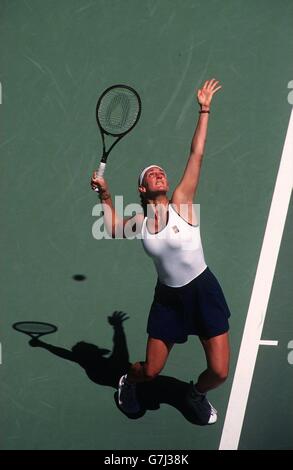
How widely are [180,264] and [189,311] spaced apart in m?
0.44

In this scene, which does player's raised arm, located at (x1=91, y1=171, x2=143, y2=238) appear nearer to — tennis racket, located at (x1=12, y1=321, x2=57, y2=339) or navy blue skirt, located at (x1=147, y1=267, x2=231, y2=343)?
navy blue skirt, located at (x1=147, y1=267, x2=231, y2=343)

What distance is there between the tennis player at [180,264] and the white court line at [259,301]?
2.36 ft

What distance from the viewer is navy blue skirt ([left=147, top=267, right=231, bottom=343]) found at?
14.0ft

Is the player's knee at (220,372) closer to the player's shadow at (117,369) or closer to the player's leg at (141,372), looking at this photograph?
the player's leg at (141,372)

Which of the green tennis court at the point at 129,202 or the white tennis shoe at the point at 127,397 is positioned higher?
the green tennis court at the point at 129,202

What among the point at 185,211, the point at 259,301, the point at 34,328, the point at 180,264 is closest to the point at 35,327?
the point at 34,328

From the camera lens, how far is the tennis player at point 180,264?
4.15m

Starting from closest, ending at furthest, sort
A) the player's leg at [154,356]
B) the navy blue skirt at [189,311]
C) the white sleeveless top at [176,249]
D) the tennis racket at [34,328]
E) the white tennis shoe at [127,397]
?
the white sleeveless top at [176,249], the navy blue skirt at [189,311], the player's leg at [154,356], the white tennis shoe at [127,397], the tennis racket at [34,328]

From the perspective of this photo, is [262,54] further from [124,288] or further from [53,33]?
[124,288]

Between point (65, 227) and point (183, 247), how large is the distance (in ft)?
6.70

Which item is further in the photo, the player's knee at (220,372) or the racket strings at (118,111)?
the racket strings at (118,111)

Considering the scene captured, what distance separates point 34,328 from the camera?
5.44 m
